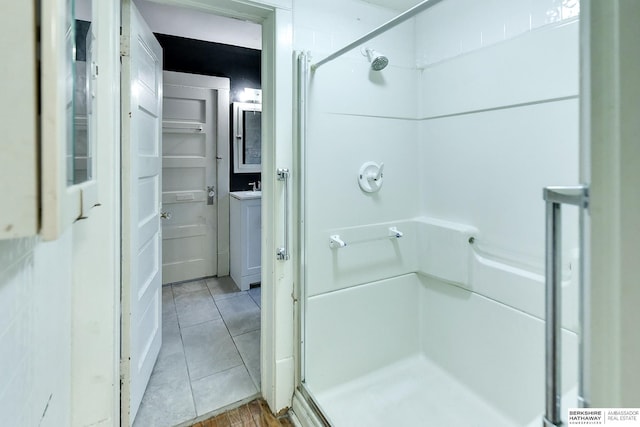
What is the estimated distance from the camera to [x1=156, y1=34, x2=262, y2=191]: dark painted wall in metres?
3.29

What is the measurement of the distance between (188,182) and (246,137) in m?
0.81

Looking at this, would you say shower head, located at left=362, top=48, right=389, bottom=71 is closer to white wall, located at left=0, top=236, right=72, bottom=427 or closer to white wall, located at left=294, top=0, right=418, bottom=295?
white wall, located at left=294, top=0, right=418, bottom=295

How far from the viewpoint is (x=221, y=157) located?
11.6ft

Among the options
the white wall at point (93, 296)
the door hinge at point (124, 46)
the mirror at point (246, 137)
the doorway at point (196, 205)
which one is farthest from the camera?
the mirror at point (246, 137)

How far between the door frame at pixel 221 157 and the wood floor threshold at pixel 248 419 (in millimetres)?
2097

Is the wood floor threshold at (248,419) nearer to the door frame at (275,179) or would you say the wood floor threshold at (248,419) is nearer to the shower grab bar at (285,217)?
the door frame at (275,179)

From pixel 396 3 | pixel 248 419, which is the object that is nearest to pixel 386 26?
pixel 396 3

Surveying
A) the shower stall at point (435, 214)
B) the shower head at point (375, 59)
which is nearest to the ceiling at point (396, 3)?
the shower stall at point (435, 214)

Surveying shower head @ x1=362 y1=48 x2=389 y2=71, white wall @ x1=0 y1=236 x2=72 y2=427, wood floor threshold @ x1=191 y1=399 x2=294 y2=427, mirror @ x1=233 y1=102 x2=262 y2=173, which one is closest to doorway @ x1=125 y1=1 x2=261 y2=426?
mirror @ x1=233 y1=102 x2=262 y2=173

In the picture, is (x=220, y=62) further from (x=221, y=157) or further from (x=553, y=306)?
(x=553, y=306)

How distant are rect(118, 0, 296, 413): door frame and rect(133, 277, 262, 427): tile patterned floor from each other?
0.90 feet

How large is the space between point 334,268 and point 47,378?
1.25 meters

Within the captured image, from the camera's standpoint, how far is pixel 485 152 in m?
1.75

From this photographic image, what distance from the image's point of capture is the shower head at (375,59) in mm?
1796
